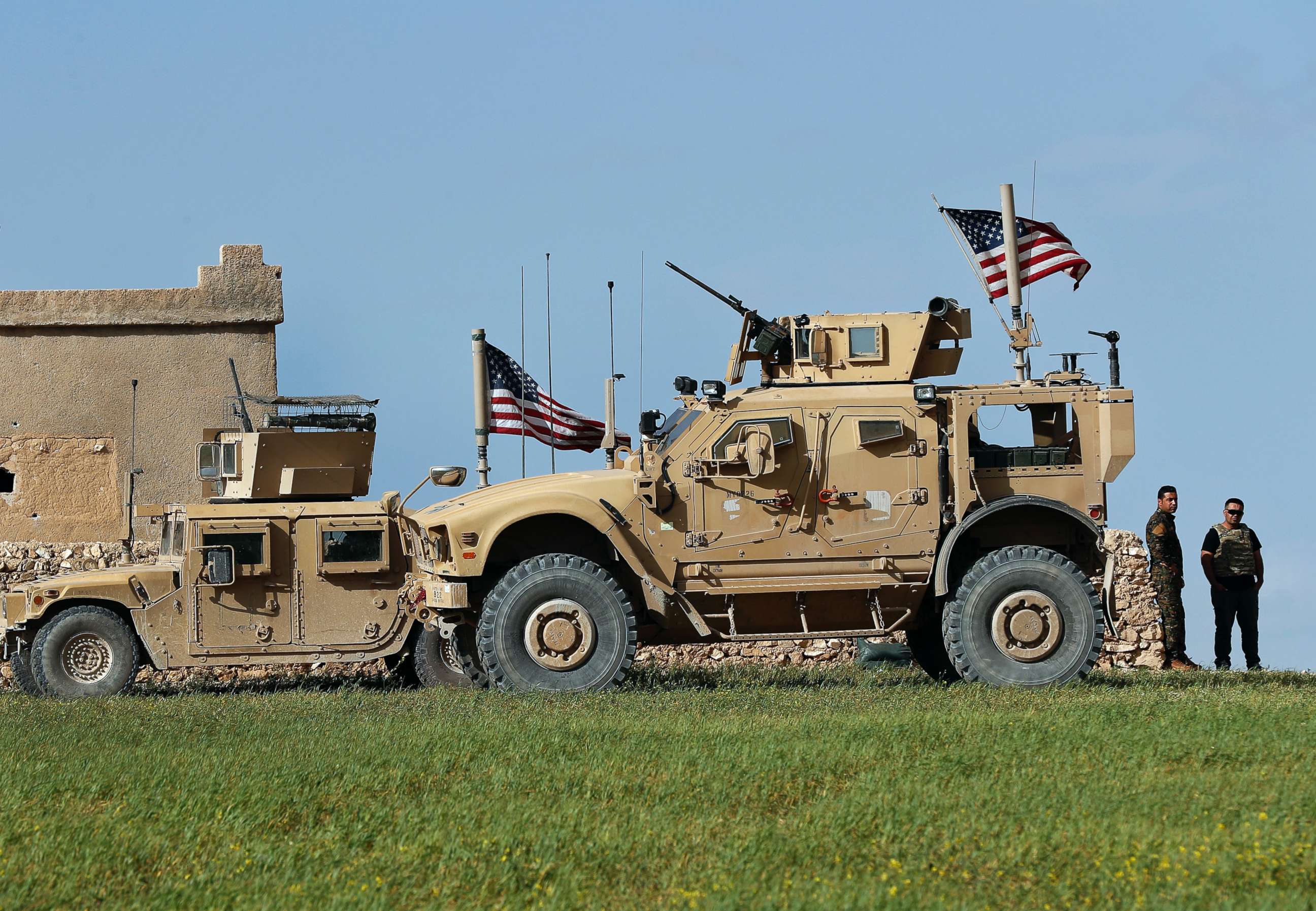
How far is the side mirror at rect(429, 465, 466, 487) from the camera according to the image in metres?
13.4

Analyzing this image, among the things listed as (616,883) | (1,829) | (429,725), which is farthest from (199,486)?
(616,883)

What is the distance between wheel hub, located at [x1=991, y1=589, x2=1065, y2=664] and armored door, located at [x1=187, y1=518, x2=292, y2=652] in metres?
6.42

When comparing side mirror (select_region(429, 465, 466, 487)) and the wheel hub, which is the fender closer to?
the wheel hub

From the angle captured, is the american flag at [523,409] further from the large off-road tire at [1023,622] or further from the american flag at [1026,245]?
the large off-road tire at [1023,622]

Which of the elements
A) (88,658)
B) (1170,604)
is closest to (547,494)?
(88,658)

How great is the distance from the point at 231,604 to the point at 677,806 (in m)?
7.59

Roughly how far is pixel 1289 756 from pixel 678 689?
18.2 feet

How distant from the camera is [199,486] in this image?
2117cm

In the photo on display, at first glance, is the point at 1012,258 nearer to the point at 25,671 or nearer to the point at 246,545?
the point at 246,545

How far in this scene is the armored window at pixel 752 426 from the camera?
12.9m

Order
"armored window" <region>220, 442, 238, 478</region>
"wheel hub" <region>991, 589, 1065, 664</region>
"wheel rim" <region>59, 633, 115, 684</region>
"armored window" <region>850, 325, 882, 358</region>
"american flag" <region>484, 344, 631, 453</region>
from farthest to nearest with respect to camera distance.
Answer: "american flag" <region>484, 344, 631, 453</region> < "armored window" <region>220, 442, 238, 478</region> < "wheel rim" <region>59, 633, 115, 684</region> < "armored window" <region>850, 325, 882, 358</region> < "wheel hub" <region>991, 589, 1065, 664</region>

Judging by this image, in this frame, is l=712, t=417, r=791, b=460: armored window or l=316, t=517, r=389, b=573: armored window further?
l=316, t=517, r=389, b=573: armored window

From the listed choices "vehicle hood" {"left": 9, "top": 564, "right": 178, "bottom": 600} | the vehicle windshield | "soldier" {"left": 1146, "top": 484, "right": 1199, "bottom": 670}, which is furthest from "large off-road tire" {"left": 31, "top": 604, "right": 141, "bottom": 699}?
"soldier" {"left": 1146, "top": 484, "right": 1199, "bottom": 670}

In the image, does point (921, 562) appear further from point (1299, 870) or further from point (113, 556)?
point (113, 556)
